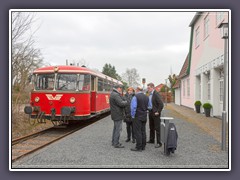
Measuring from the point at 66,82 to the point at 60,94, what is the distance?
0.60 m

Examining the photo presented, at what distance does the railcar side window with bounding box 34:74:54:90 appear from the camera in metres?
11.0

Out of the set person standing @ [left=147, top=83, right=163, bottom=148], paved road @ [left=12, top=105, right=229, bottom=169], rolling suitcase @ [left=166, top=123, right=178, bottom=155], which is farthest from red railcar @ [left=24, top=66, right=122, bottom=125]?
rolling suitcase @ [left=166, top=123, right=178, bottom=155]

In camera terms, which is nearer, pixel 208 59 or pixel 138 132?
pixel 138 132

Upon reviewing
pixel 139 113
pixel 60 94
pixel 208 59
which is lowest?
pixel 139 113

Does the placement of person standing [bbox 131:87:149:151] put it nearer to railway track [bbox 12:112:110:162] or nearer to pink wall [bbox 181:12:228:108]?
railway track [bbox 12:112:110:162]

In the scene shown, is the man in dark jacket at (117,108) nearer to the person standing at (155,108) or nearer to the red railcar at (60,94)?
the person standing at (155,108)

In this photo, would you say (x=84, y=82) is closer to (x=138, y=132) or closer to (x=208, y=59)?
(x=138, y=132)

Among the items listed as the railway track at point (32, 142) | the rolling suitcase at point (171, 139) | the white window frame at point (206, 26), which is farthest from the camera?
the white window frame at point (206, 26)

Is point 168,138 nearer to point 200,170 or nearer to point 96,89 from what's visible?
point 200,170

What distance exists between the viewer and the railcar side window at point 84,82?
431 inches

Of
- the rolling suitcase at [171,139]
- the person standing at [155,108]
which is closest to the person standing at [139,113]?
the person standing at [155,108]

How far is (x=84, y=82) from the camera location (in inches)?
439

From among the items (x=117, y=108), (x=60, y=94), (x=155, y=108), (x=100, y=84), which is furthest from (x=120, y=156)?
(x=100, y=84)

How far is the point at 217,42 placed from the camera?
47.4 ft
